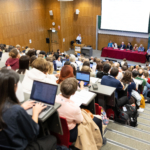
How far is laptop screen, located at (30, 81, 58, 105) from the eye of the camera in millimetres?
2111

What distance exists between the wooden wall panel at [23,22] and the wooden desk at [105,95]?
8622mm

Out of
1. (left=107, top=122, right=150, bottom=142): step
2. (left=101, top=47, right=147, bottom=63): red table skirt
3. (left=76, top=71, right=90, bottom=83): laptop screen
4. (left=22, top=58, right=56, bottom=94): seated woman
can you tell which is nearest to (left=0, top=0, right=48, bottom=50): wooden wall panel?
(left=101, top=47, right=147, bottom=63): red table skirt

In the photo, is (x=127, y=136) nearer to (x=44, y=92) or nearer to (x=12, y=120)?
(x=44, y=92)

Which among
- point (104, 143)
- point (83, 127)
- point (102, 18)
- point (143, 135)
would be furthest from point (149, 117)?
point (102, 18)

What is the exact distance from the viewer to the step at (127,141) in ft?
9.99

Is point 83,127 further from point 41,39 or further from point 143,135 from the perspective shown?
point 41,39

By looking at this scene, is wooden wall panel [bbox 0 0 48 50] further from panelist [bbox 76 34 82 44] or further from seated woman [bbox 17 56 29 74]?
seated woman [bbox 17 56 29 74]

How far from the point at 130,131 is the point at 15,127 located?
103 inches

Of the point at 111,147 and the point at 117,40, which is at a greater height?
the point at 117,40

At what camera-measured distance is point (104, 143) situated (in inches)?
118

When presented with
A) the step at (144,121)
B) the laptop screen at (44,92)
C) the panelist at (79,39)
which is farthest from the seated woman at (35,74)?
the panelist at (79,39)

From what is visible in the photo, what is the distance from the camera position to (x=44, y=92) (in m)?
2.16

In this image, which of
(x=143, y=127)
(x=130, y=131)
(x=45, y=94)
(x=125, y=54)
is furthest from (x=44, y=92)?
(x=125, y=54)

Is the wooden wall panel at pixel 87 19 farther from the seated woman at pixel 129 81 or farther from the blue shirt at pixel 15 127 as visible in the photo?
the blue shirt at pixel 15 127
